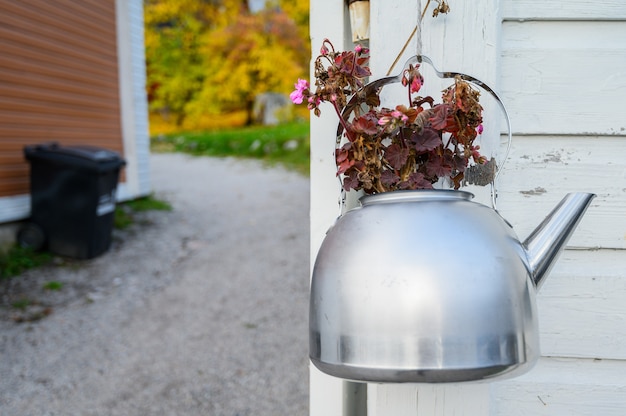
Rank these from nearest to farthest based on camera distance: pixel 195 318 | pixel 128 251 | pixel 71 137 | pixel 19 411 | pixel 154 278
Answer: pixel 19 411, pixel 195 318, pixel 154 278, pixel 128 251, pixel 71 137

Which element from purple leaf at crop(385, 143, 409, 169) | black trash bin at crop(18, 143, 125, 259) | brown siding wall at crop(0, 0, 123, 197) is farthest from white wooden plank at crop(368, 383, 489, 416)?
brown siding wall at crop(0, 0, 123, 197)

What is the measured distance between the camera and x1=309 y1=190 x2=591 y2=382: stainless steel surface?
2.43ft

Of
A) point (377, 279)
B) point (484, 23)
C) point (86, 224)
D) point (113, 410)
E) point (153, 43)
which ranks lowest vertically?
point (113, 410)

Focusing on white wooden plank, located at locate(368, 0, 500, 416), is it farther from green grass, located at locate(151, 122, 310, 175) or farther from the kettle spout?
green grass, located at locate(151, 122, 310, 175)

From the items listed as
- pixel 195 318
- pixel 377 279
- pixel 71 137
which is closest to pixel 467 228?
pixel 377 279

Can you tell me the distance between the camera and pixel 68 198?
509 cm

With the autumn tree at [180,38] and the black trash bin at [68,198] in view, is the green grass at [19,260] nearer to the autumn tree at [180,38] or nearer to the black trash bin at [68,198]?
the black trash bin at [68,198]

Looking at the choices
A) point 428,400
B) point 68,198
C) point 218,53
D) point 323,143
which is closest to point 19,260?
point 68,198

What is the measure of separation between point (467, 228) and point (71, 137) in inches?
245

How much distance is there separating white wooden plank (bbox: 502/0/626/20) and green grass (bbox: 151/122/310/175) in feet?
31.4

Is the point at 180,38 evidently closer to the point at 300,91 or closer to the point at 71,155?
the point at 71,155

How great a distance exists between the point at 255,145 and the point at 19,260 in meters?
8.55

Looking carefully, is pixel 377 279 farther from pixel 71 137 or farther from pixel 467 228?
pixel 71 137

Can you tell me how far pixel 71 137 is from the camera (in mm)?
6273
